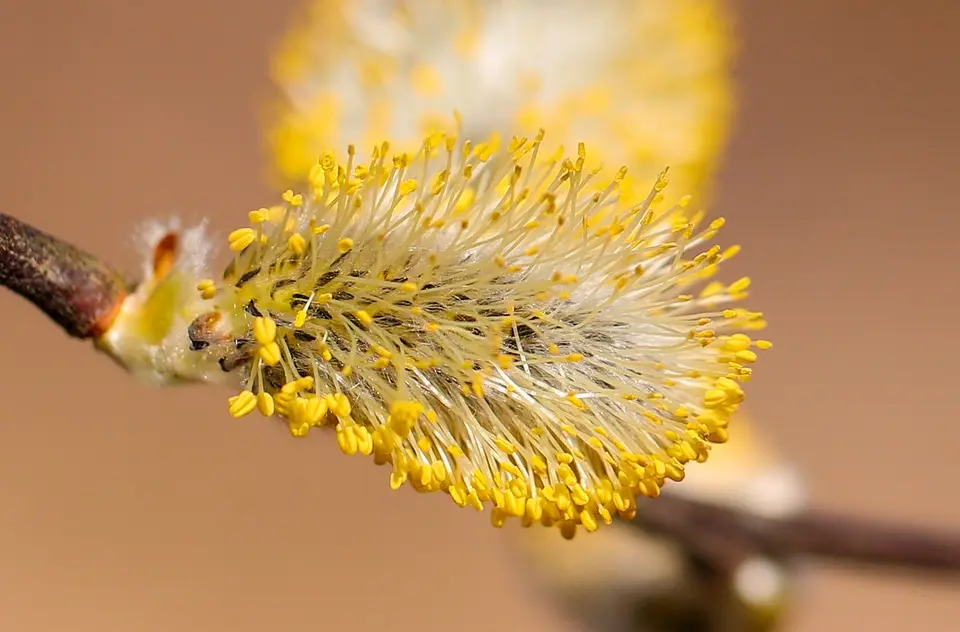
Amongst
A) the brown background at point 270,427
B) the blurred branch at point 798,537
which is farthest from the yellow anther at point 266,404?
the brown background at point 270,427

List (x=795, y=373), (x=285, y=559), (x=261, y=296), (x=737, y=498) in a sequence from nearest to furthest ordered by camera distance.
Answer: (x=261, y=296) → (x=737, y=498) → (x=285, y=559) → (x=795, y=373)

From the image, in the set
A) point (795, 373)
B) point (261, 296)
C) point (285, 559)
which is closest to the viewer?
point (261, 296)

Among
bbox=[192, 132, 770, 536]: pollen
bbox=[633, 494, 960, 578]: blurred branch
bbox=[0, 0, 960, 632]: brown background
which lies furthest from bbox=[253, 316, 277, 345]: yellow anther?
bbox=[0, 0, 960, 632]: brown background

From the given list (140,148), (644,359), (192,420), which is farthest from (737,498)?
(140,148)

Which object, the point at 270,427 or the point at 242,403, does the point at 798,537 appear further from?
the point at 270,427

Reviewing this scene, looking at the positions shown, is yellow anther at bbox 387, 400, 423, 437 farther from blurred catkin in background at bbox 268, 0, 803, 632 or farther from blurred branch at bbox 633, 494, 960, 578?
blurred catkin in background at bbox 268, 0, 803, 632

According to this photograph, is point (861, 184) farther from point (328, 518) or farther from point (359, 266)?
point (359, 266)
